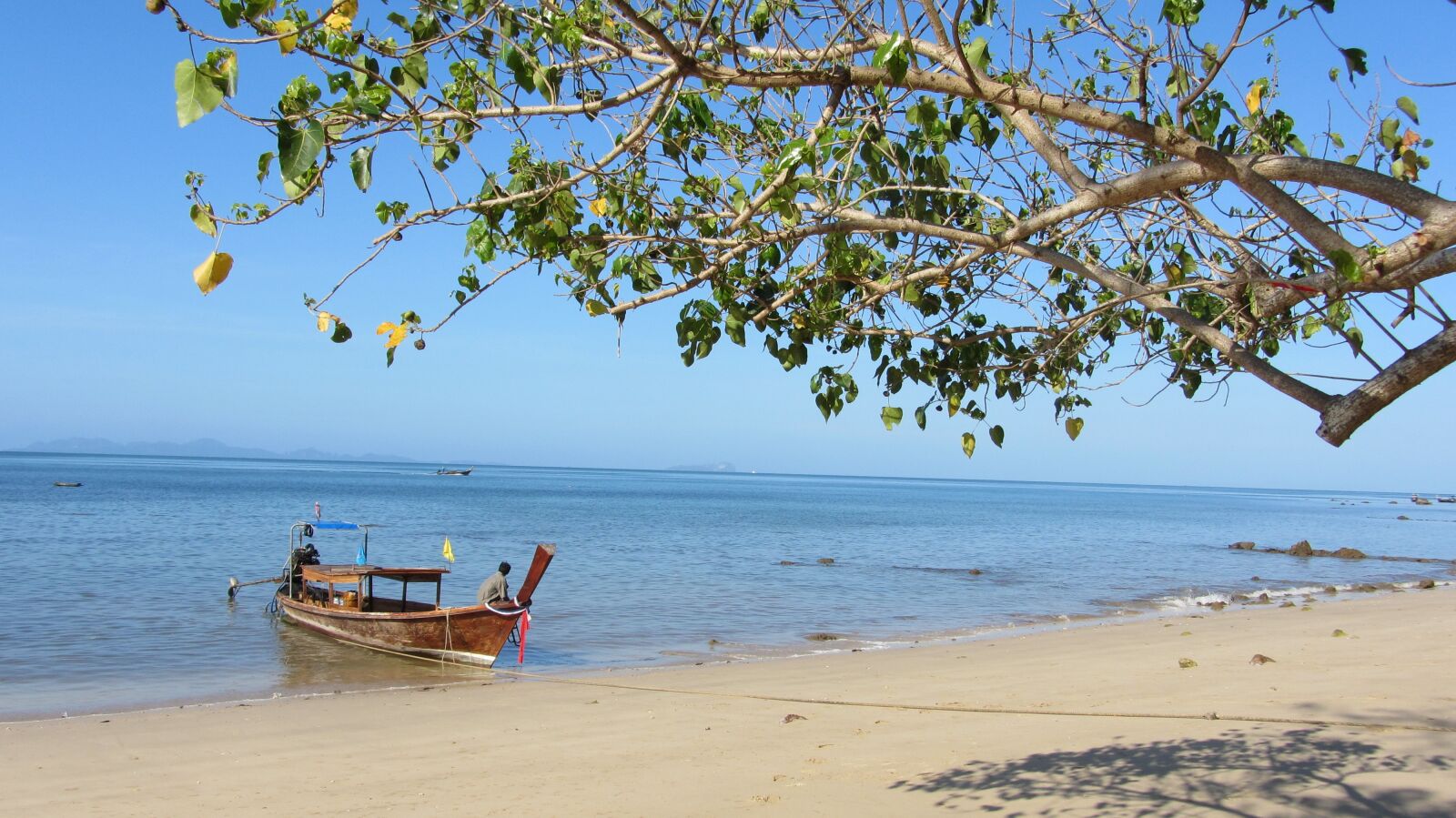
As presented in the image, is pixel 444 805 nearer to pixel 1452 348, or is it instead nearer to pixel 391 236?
pixel 391 236

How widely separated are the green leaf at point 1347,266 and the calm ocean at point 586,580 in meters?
11.4

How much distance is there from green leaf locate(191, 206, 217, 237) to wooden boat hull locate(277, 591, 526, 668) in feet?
35.6

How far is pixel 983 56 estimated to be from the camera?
139 inches

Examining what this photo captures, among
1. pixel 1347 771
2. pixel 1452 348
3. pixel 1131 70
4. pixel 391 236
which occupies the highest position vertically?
pixel 1131 70

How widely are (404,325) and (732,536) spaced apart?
37.4 m

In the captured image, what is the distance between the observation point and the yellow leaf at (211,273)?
2.29 m

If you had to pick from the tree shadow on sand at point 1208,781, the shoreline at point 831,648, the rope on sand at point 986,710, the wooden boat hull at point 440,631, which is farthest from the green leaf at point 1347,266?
the wooden boat hull at point 440,631

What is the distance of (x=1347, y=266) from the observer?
2717 millimetres

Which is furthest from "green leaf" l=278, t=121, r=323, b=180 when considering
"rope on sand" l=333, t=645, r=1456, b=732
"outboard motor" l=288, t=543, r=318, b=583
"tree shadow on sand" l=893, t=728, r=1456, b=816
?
"outboard motor" l=288, t=543, r=318, b=583

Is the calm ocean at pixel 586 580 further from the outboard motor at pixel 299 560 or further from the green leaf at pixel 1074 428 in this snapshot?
the green leaf at pixel 1074 428

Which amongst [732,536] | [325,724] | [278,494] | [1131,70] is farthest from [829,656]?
[278,494]

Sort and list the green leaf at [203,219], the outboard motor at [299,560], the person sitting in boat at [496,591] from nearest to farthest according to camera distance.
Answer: the green leaf at [203,219]
the person sitting in boat at [496,591]
the outboard motor at [299,560]

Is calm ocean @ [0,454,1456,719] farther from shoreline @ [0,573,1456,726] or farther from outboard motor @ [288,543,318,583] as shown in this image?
outboard motor @ [288,543,318,583]

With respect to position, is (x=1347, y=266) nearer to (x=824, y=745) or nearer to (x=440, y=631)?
(x=824, y=745)
